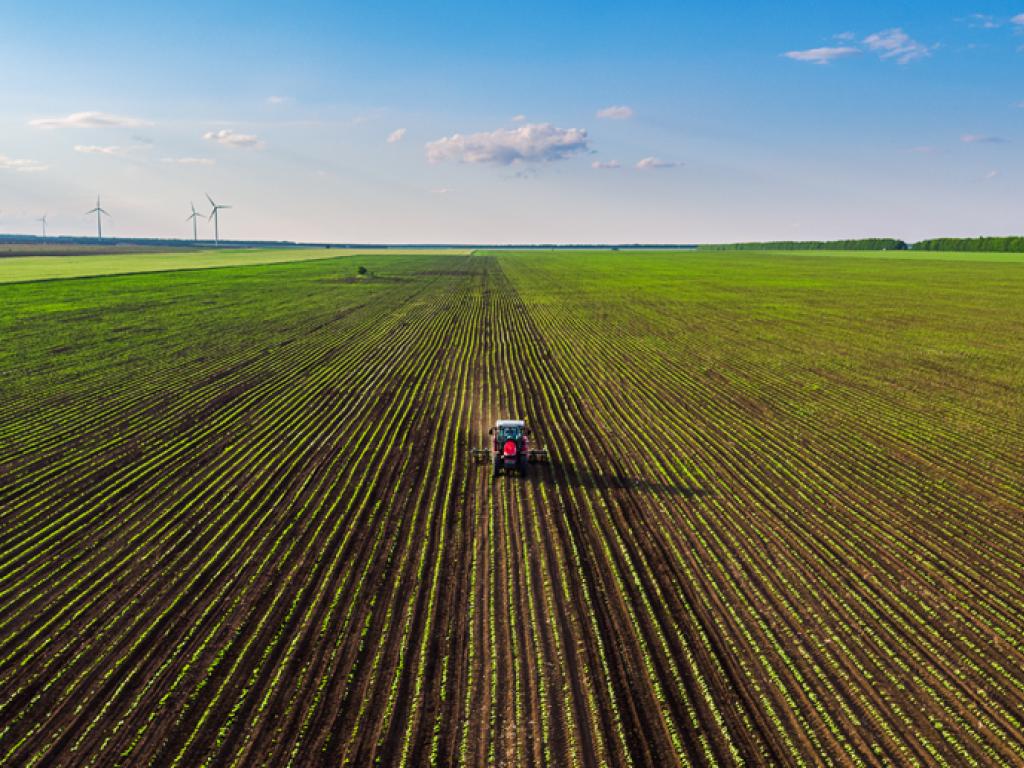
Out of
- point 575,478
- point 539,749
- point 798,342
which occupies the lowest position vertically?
point 539,749

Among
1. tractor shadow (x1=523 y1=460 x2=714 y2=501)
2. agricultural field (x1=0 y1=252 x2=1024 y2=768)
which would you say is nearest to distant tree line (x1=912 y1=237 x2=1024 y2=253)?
→ agricultural field (x1=0 y1=252 x2=1024 y2=768)

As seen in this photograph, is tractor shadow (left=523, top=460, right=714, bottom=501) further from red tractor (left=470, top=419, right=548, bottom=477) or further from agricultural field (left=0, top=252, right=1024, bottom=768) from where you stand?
red tractor (left=470, top=419, right=548, bottom=477)

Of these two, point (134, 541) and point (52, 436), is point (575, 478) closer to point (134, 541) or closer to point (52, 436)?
point (134, 541)

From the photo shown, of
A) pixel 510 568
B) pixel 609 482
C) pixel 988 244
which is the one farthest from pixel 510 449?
pixel 988 244

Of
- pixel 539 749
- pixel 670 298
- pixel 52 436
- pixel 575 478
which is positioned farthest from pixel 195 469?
pixel 670 298

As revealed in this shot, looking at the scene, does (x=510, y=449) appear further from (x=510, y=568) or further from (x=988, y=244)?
(x=988, y=244)

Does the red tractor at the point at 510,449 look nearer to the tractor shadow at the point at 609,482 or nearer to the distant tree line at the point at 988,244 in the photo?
the tractor shadow at the point at 609,482

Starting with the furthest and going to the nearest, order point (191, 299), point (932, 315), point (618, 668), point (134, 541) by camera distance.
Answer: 1. point (191, 299)
2. point (932, 315)
3. point (134, 541)
4. point (618, 668)

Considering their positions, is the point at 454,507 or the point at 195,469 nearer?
the point at 454,507
